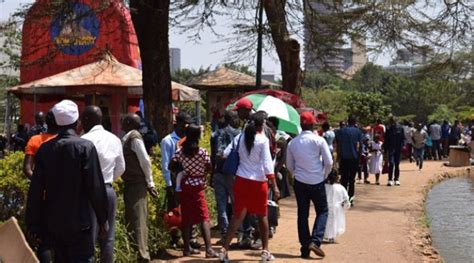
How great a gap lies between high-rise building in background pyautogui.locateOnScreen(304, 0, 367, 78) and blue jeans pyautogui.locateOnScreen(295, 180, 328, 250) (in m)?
9.08

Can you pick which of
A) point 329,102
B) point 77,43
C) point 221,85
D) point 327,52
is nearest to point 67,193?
point 77,43

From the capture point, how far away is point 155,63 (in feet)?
41.1

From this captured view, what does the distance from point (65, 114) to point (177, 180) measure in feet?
10.4

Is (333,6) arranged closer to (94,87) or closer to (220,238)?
(94,87)

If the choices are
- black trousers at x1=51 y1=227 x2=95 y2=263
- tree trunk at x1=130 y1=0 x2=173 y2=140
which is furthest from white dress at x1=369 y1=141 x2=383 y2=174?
black trousers at x1=51 y1=227 x2=95 y2=263

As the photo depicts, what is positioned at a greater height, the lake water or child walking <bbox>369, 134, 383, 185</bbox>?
child walking <bbox>369, 134, 383, 185</bbox>

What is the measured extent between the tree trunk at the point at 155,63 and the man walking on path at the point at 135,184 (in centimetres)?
489

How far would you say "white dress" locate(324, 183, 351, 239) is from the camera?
9477mm

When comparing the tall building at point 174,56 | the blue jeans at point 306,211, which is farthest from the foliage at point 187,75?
the blue jeans at point 306,211

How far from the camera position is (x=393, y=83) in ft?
213

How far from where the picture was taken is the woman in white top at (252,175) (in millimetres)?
7855

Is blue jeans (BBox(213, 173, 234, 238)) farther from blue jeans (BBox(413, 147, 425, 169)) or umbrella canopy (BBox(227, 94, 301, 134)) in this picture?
blue jeans (BBox(413, 147, 425, 169))

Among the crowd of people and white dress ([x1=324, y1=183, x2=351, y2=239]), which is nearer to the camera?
the crowd of people

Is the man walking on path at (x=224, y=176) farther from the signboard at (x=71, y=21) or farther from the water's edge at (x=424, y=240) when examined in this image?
the signboard at (x=71, y=21)
